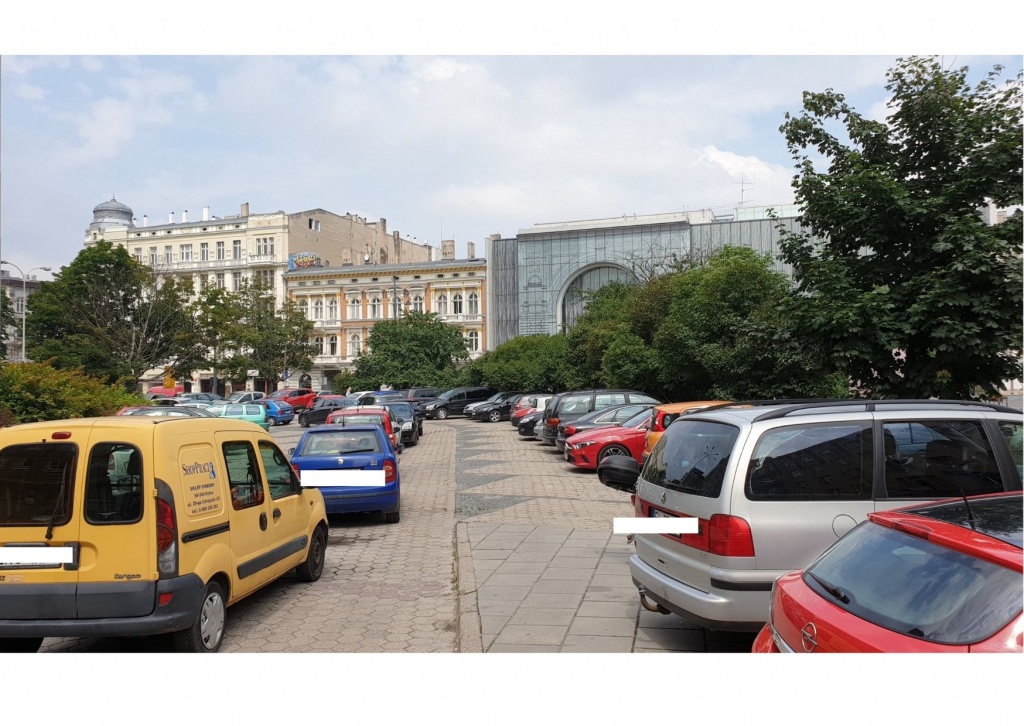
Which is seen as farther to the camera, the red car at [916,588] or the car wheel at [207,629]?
the car wheel at [207,629]

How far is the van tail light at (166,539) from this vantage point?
553 centimetres

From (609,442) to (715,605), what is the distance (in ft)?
41.4

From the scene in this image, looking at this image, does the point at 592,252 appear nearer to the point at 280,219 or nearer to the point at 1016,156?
the point at 280,219

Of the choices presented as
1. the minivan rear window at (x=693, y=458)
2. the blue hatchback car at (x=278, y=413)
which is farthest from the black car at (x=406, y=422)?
the minivan rear window at (x=693, y=458)

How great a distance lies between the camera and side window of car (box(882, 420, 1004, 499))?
5367mm

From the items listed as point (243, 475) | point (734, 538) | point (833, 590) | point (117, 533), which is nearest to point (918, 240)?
point (734, 538)

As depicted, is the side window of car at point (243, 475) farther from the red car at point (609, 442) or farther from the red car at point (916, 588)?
the red car at point (609, 442)

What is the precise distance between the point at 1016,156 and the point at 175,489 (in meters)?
8.23

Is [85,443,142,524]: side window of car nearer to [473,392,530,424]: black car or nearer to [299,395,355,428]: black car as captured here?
[299,395,355,428]: black car

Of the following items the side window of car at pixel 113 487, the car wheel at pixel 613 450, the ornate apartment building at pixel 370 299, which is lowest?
the car wheel at pixel 613 450

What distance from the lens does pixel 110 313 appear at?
51.5m

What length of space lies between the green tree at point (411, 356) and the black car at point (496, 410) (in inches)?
642

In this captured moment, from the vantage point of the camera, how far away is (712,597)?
5.23 m

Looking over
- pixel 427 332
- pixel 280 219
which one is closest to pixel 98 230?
pixel 280 219
